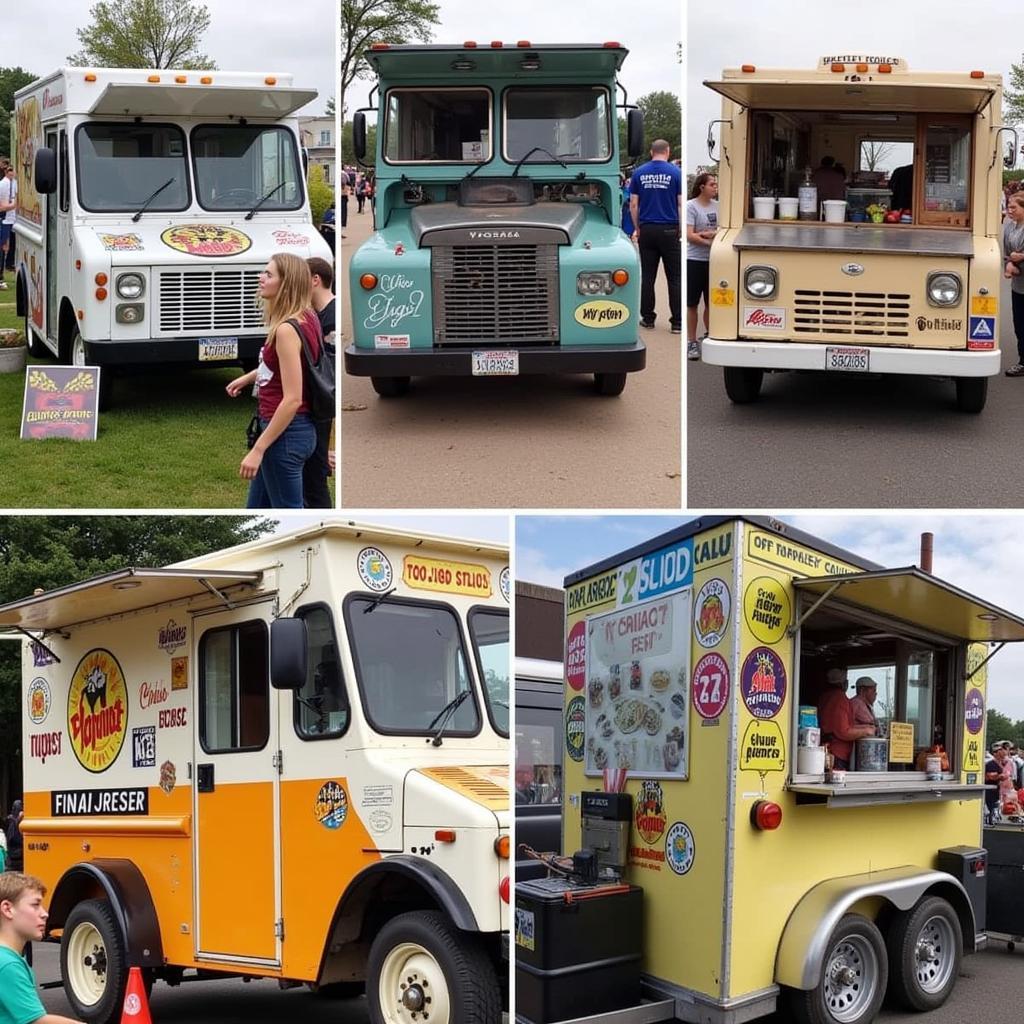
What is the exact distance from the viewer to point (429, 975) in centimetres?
566

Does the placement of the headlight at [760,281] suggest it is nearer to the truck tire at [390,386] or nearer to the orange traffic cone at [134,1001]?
the truck tire at [390,386]

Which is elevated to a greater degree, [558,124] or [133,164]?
[558,124]

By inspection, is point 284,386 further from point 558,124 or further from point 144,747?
point 558,124

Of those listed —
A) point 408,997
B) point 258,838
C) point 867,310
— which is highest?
point 867,310

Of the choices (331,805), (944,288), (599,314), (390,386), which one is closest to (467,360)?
(599,314)

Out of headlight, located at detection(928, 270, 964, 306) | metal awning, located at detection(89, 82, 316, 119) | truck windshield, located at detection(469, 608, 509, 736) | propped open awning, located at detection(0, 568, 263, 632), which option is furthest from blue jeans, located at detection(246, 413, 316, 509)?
metal awning, located at detection(89, 82, 316, 119)

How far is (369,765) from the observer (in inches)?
239

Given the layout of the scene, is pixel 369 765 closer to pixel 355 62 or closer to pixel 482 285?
pixel 482 285

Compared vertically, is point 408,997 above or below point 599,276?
below

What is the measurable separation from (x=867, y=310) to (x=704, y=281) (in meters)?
2.57

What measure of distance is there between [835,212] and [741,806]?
645 cm

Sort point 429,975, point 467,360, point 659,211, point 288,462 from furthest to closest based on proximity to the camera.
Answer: point 659,211, point 467,360, point 288,462, point 429,975

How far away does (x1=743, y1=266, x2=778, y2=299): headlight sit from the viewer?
10000mm

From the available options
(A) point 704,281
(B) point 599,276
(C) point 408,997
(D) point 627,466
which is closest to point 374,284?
(B) point 599,276
